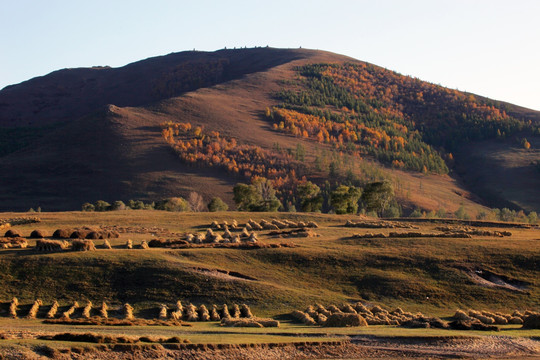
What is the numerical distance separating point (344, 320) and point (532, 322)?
14.3m

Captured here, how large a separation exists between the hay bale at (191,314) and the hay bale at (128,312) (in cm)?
416

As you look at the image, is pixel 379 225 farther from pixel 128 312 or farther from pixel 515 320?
pixel 128 312

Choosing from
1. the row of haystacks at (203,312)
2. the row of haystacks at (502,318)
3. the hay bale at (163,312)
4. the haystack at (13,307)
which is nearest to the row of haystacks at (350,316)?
the row of haystacks at (502,318)

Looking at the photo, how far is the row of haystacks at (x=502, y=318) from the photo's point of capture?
47281mm

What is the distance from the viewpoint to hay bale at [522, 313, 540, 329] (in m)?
47.2

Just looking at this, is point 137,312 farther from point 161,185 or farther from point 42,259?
point 161,185

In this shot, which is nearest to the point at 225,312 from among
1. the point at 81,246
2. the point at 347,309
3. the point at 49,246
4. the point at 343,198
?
the point at 347,309

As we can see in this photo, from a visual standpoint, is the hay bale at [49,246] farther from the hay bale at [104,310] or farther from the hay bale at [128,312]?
the hay bale at [128,312]

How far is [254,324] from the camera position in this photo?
45.1 m

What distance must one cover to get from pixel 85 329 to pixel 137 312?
11764 mm

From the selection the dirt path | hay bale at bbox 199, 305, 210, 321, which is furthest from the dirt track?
hay bale at bbox 199, 305, 210, 321

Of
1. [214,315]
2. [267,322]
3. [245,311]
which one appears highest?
[267,322]

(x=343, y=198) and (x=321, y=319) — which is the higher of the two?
(x=343, y=198)

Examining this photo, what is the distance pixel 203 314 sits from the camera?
161ft
